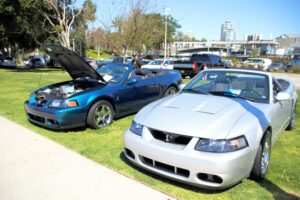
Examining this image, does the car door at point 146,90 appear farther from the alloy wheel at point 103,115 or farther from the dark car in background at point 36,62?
the dark car in background at point 36,62

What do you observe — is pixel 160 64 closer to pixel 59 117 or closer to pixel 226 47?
pixel 59 117

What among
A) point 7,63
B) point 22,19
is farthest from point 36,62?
point 22,19

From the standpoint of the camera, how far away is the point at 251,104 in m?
4.00

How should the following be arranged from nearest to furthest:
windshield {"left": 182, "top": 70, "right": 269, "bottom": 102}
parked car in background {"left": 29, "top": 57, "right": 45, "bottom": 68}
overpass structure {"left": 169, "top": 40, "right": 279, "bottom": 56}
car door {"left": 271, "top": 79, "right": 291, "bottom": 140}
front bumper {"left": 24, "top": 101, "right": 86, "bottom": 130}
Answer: car door {"left": 271, "top": 79, "right": 291, "bottom": 140} < windshield {"left": 182, "top": 70, "right": 269, "bottom": 102} < front bumper {"left": 24, "top": 101, "right": 86, "bottom": 130} < parked car in background {"left": 29, "top": 57, "right": 45, "bottom": 68} < overpass structure {"left": 169, "top": 40, "right": 279, "bottom": 56}

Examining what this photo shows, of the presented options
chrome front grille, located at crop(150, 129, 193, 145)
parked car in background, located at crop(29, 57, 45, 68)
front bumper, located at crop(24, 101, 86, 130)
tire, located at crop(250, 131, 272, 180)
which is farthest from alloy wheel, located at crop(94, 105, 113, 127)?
parked car in background, located at crop(29, 57, 45, 68)

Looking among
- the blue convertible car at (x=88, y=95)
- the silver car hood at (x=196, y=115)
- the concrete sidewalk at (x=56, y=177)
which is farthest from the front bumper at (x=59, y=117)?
the silver car hood at (x=196, y=115)

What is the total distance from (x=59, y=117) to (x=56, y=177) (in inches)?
69.8

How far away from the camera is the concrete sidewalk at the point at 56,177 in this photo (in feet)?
10.9

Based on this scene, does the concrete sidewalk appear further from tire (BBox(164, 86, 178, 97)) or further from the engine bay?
tire (BBox(164, 86, 178, 97))

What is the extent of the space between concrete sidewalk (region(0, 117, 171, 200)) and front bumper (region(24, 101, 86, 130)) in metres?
0.52

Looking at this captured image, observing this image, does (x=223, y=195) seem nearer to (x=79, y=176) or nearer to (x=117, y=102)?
(x=79, y=176)

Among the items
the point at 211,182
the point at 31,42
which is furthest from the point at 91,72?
the point at 31,42

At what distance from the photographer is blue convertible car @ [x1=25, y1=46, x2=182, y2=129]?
17.8 feet

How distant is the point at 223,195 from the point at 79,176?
193 cm
